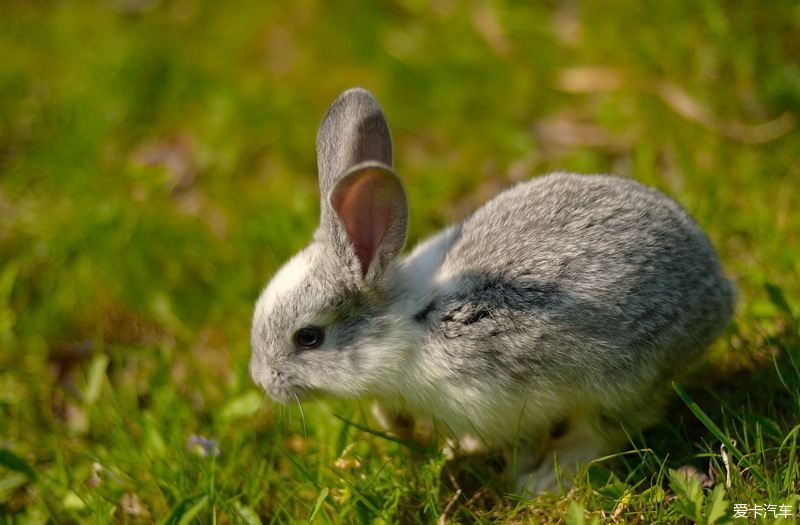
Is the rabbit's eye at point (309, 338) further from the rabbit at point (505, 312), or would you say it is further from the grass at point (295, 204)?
the grass at point (295, 204)

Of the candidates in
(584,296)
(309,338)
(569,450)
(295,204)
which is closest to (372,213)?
(309,338)

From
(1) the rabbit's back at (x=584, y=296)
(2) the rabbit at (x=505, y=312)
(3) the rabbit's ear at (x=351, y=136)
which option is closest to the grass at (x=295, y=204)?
(2) the rabbit at (x=505, y=312)

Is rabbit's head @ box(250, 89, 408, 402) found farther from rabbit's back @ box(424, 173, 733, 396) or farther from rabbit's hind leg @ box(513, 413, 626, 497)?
rabbit's hind leg @ box(513, 413, 626, 497)

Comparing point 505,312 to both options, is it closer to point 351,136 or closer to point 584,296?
point 584,296

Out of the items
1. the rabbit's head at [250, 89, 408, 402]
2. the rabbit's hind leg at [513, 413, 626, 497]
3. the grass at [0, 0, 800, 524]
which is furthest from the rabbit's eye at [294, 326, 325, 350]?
the rabbit's hind leg at [513, 413, 626, 497]

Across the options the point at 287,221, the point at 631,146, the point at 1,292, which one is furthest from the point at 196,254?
the point at 631,146

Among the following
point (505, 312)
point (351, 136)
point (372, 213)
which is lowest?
point (505, 312)

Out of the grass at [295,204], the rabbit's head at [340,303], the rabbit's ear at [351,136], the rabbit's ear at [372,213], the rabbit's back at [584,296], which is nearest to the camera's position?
the rabbit's ear at [372,213]

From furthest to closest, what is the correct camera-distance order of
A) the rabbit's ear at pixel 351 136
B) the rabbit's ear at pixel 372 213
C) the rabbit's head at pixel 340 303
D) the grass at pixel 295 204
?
the rabbit's ear at pixel 351 136
the rabbit's head at pixel 340 303
the grass at pixel 295 204
the rabbit's ear at pixel 372 213
